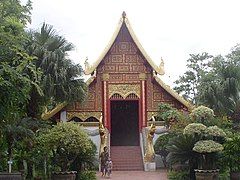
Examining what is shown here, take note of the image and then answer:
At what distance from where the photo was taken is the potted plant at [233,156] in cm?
1536

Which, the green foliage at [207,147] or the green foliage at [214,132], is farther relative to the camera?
the green foliage at [214,132]

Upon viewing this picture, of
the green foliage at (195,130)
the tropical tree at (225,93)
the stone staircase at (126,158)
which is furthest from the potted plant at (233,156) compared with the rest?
the tropical tree at (225,93)

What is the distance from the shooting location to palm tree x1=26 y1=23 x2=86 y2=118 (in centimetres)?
1834

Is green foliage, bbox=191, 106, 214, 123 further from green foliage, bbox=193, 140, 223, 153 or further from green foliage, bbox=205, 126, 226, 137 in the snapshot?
green foliage, bbox=193, 140, 223, 153

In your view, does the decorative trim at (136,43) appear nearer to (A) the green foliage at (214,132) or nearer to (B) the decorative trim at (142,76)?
(B) the decorative trim at (142,76)

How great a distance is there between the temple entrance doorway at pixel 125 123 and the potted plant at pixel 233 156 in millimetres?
15582

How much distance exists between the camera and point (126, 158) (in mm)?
23453

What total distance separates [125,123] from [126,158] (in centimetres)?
896

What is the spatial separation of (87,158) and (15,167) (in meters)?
2.46

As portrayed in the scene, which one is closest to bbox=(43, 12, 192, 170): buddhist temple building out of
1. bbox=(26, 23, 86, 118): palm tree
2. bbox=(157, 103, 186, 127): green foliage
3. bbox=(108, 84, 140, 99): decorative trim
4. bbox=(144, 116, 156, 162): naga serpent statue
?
bbox=(108, 84, 140, 99): decorative trim

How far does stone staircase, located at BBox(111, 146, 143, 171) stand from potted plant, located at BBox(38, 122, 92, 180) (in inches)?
241

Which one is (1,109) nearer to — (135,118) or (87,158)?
(87,158)

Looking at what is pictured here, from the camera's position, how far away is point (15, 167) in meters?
16.4

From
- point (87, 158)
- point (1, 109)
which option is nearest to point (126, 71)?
point (87, 158)
